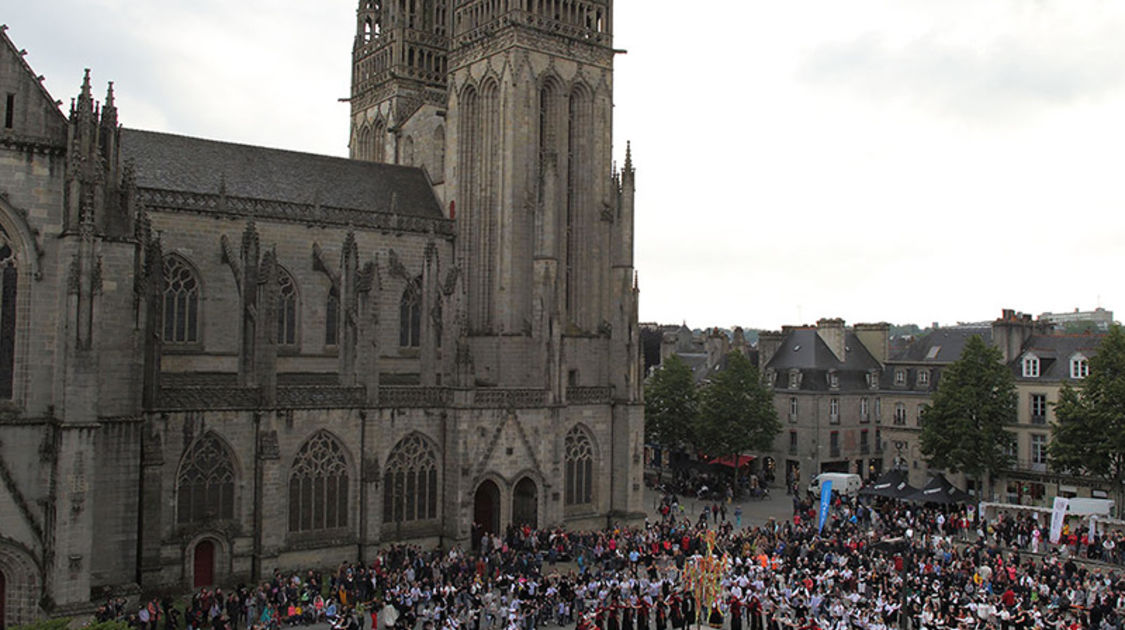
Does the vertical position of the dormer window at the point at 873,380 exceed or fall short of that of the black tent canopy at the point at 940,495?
it exceeds it

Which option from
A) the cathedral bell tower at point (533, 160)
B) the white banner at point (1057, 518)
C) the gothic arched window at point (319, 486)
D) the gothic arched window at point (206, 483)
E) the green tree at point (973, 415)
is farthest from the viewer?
the green tree at point (973, 415)

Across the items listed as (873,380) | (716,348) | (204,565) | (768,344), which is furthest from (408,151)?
(873,380)

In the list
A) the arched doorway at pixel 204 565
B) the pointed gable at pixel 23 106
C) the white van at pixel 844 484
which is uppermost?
the pointed gable at pixel 23 106

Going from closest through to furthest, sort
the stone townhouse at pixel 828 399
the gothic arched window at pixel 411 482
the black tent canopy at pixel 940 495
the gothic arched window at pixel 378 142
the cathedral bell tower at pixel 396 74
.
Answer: the gothic arched window at pixel 411 482 → the black tent canopy at pixel 940 495 → the cathedral bell tower at pixel 396 74 → the gothic arched window at pixel 378 142 → the stone townhouse at pixel 828 399

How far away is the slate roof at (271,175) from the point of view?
39.1 meters

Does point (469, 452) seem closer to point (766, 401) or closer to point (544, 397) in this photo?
point (544, 397)

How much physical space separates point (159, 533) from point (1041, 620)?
25832 mm

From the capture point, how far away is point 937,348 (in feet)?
194

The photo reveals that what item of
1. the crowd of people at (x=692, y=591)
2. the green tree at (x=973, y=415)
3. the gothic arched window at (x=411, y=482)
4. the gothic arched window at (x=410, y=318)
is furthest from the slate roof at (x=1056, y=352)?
the gothic arched window at (x=411, y=482)

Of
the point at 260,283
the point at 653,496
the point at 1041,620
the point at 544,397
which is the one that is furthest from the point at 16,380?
the point at 653,496

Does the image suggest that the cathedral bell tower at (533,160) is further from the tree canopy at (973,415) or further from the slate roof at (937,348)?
the slate roof at (937,348)

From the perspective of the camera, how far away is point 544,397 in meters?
40.9

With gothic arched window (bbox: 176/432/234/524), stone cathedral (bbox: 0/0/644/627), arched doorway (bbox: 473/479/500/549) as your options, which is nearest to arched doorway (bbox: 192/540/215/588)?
stone cathedral (bbox: 0/0/644/627)

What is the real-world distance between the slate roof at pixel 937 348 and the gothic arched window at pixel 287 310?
122 ft
